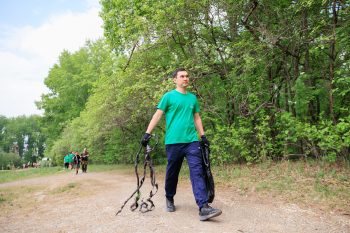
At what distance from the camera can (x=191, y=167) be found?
15.0 feet

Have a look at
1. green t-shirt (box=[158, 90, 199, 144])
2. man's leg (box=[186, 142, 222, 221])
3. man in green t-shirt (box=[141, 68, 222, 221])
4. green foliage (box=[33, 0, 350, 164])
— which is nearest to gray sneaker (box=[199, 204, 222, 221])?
man's leg (box=[186, 142, 222, 221])

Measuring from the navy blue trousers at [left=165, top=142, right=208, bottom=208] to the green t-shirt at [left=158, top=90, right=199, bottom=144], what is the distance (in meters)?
0.11

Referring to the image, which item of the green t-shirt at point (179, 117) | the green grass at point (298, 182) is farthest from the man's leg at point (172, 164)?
the green grass at point (298, 182)

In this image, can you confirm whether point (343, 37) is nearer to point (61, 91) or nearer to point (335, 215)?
point (335, 215)

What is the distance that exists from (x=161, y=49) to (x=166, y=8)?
7.14 feet

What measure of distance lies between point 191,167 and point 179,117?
2.52 feet

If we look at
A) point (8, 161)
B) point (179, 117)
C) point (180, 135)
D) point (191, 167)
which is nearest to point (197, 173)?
point (191, 167)

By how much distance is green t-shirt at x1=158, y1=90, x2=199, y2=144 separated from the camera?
4.65m

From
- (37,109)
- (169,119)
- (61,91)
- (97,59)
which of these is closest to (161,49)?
(169,119)

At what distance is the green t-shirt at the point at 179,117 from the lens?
4.65 m

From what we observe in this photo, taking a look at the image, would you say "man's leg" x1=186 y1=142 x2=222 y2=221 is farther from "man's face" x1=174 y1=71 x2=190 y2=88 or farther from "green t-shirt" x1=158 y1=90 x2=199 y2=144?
"man's face" x1=174 y1=71 x2=190 y2=88

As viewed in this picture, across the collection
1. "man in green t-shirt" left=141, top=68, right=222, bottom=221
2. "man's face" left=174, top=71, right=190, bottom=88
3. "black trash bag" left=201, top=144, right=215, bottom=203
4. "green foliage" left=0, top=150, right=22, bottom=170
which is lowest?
"green foliage" left=0, top=150, right=22, bottom=170

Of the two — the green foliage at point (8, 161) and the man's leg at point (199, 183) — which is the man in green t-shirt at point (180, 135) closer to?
the man's leg at point (199, 183)

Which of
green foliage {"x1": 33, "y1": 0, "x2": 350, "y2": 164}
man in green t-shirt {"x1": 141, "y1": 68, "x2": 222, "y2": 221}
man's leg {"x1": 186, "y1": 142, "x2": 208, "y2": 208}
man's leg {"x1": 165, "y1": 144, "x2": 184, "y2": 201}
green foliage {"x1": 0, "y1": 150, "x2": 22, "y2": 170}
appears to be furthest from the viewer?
green foliage {"x1": 0, "y1": 150, "x2": 22, "y2": 170}
